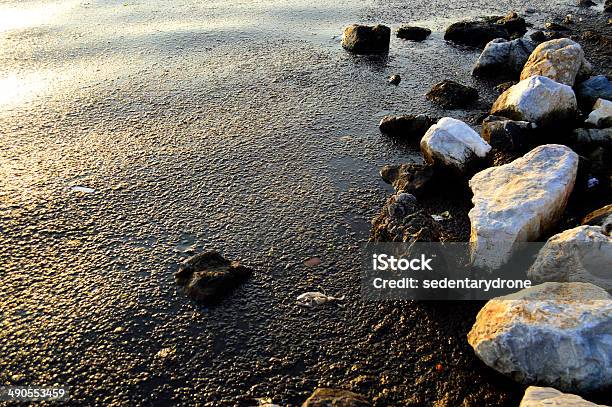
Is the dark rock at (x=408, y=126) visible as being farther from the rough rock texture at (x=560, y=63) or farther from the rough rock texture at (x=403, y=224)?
the rough rock texture at (x=560, y=63)

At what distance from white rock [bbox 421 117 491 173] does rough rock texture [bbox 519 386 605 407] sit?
8.30 ft

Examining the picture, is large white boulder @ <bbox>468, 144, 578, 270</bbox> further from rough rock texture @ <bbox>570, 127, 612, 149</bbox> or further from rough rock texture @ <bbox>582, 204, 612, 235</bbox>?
rough rock texture @ <bbox>570, 127, 612, 149</bbox>

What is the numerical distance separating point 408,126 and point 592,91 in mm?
2527

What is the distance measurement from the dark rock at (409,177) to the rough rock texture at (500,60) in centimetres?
332

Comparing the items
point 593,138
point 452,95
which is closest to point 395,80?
point 452,95

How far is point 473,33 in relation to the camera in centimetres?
868

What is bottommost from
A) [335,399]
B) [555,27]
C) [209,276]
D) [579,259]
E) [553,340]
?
[335,399]

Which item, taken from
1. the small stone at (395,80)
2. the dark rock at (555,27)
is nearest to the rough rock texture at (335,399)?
the small stone at (395,80)

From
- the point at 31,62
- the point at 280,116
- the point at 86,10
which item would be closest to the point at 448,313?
the point at 280,116

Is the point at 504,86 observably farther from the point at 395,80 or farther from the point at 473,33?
the point at 473,33

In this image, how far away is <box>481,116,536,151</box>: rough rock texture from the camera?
5.32 meters

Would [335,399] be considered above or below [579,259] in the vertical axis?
below

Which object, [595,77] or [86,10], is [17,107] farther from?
[595,77]

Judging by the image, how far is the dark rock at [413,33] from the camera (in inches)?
349
